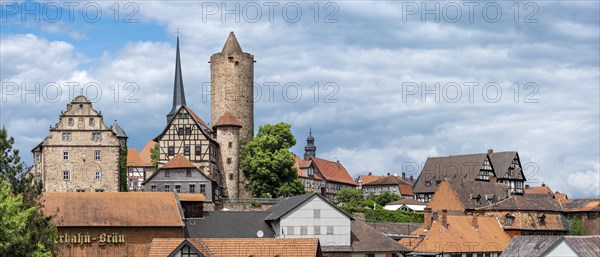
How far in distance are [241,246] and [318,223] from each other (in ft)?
27.4

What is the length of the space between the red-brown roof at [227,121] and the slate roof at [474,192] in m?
19.8

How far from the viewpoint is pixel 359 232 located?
2343 inches

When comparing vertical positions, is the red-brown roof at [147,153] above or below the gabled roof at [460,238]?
above

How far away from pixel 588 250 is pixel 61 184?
38638 millimetres

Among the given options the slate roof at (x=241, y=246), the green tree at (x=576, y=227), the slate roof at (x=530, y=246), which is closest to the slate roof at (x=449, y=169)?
the green tree at (x=576, y=227)

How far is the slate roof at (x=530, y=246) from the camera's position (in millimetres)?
61125

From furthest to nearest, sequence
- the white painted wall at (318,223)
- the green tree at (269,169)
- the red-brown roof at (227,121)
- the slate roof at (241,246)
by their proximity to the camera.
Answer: the red-brown roof at (227,121) → the green tree at (269,169) → the white painted wall at (318,223) → the slate roof at (241,246)

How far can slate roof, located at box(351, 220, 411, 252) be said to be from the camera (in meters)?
57.8

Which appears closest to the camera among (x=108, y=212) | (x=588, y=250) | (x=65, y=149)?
(x=108, y=212)

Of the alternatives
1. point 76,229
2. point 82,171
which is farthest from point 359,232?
point 82,171

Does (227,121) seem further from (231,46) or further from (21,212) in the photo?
(21,212)

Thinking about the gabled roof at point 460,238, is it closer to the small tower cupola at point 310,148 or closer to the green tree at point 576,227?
the green tree at point 576,227

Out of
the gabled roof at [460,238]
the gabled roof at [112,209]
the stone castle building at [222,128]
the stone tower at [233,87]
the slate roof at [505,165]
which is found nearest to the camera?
the gabled roof at [112,209]

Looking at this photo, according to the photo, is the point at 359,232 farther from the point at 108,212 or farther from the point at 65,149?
the point at 65,149
